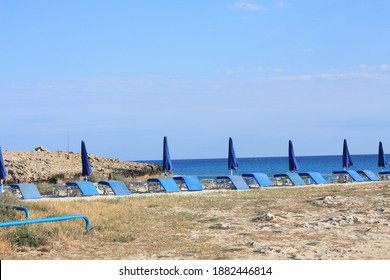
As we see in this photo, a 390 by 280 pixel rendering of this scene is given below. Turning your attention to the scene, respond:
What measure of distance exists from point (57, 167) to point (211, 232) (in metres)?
18.1

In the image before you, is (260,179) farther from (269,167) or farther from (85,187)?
(269,167)

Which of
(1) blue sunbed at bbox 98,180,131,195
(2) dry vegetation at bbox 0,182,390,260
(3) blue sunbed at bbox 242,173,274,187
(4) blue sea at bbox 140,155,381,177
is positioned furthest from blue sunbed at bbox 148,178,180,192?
(4) blue sea at bbox 140,155,381,177

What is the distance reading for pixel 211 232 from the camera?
8445 millimetres

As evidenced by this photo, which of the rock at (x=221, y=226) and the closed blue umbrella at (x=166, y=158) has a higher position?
the closed blue umbrella at (x=166, y=158)

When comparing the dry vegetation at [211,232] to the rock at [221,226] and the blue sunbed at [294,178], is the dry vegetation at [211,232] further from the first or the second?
the blue sunbed at [294,178]

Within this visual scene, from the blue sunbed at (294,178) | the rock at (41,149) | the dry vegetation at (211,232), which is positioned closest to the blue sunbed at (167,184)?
the blue sunbed at (294,178)

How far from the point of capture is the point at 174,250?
7047mm

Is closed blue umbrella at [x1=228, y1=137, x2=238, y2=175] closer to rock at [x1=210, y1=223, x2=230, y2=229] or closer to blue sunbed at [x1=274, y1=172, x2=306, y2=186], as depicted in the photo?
blue sunbed at [x1=274, y1=172, x2=306, y2=186]

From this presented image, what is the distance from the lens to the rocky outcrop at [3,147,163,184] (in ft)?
76.9

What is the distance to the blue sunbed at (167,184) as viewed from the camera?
16.5m

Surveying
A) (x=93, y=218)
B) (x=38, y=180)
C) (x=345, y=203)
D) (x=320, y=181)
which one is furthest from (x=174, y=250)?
(x=38, y=180)

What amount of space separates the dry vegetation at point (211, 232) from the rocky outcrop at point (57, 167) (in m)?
11.5
